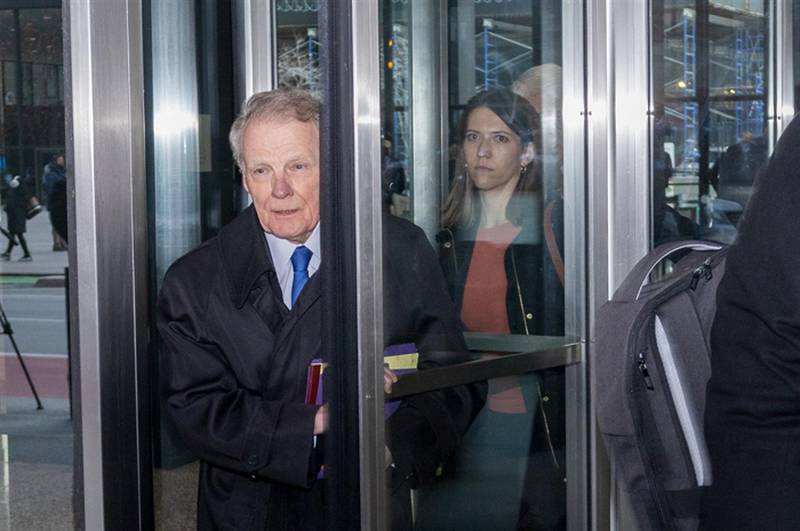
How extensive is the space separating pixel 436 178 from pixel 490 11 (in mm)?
481

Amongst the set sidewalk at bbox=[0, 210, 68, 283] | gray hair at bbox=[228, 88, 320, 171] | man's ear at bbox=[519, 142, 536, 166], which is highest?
gray hair at bbox=[228, 88, 320, 171]

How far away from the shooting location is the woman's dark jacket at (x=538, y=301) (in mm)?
3088

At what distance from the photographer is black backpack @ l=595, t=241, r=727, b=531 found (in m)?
1.80

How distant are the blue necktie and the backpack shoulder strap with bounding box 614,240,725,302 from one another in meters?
0.94

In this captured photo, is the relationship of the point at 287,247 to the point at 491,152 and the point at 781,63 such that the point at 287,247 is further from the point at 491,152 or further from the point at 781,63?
the point at 781,63

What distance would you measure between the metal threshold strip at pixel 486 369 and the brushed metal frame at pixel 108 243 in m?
0.59

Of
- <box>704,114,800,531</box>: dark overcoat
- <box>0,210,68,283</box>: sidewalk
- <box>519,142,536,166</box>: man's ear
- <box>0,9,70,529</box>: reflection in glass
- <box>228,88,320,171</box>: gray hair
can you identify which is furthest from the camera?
<box>0,210,68,283</box>: sidewalk

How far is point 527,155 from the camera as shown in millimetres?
3098

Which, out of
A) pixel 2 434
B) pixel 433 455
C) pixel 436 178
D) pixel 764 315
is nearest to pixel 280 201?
pixel 436 178

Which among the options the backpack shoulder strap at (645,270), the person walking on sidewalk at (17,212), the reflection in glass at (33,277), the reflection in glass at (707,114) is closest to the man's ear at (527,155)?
the reflection in glass at (707,114)

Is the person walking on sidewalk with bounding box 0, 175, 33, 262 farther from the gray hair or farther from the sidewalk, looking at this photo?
the gray hair

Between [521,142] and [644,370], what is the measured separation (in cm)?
134

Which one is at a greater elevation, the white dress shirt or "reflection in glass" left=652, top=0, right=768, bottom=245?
"reflection in glass" left=652, top=0, right=768, bottom=245

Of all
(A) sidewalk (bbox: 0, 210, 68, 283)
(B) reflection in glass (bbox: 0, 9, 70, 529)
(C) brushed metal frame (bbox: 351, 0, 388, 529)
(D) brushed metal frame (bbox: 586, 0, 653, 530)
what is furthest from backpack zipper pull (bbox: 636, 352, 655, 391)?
(A) sidewalk (bbox: 0, 210, 68, 283)
